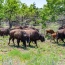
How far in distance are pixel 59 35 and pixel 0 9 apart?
11.9 meters

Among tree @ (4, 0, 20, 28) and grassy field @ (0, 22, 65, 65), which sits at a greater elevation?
tree @ (4, 0, 20, 28)

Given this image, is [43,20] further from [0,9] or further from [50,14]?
[0,9]

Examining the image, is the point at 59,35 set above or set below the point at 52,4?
below

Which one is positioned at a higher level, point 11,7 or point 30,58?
point 11,7

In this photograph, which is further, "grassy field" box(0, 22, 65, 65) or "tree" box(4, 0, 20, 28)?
"tree" box(4, 0, 20, 28)

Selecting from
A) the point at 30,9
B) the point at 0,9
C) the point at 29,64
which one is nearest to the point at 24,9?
the point at 30,9

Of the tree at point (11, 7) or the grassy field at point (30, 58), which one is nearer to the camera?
the grassy field at point (30, 58)

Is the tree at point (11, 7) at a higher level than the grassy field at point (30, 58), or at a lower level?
higher

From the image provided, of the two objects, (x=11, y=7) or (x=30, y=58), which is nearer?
(x=30, y=58)

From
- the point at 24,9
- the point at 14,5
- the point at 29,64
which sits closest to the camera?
the point at 29,64

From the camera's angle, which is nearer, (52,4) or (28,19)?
(52,4)

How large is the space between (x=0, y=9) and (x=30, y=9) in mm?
22744

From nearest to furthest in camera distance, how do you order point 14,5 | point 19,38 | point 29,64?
1. point 29,64
2. point 19,38
3. point 14,5

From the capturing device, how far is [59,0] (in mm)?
31000
